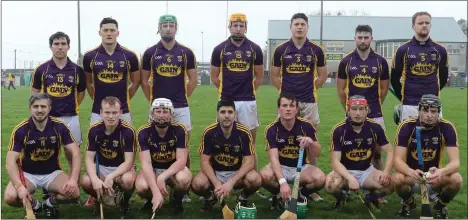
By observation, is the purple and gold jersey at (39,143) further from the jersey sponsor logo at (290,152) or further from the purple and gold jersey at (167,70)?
the jersey sponsor logo at (290,152)

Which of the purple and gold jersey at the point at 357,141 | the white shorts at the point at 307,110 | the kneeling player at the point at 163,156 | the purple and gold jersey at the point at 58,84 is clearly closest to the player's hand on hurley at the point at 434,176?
the purple and gold jersey at the point at 357,141

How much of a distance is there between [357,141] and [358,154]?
0.52ft

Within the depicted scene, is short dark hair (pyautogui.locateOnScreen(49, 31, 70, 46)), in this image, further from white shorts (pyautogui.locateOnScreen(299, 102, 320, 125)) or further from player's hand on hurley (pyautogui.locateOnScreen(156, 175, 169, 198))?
white shorts (pyautogui.locateOnScreen(299, 102, 320, 125))

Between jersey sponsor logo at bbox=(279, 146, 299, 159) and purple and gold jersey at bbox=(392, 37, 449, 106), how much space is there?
158cm

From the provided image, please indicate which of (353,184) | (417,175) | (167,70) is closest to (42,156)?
(167,70)

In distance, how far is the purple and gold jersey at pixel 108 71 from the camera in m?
5.97

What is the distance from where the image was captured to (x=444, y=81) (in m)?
6.06

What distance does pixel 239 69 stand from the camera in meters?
6.20

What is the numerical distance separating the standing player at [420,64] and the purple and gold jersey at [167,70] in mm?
2725

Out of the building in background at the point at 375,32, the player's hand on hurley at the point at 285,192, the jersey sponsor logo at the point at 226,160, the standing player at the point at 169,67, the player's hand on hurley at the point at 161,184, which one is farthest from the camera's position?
the building in background at the point at 375,32

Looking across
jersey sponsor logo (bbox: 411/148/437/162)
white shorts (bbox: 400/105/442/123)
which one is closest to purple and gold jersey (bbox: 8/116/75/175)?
jersey sponsor logo (bbox: 411/148/437/162)

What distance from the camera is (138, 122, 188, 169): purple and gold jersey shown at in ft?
17.4

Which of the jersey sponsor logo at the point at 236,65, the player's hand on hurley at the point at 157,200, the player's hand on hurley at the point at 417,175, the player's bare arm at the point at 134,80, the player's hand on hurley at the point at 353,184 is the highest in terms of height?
the jersey sponsor logo at the point at 236,65

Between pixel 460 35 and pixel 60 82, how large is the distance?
185 feet
